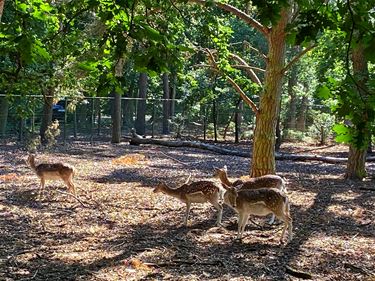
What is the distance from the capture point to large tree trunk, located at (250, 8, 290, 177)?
1073 cm

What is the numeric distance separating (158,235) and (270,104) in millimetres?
4415

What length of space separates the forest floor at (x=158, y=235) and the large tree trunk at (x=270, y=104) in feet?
3.28

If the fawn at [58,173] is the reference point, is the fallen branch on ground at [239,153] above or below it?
below

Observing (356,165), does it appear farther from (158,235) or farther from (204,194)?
(158,235)

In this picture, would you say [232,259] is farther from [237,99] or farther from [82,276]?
[237,99]

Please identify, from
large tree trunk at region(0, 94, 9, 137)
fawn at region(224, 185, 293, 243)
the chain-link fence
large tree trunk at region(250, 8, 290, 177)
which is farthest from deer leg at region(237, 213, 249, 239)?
large tree trunk at region(0, 94, 9, 137)

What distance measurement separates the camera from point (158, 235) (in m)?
7.42

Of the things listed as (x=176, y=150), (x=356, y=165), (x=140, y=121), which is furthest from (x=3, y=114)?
(x=356, y=165)

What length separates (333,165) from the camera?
1744 cm

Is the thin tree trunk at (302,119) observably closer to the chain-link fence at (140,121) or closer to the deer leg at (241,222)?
the chain-link fence at (140,121)

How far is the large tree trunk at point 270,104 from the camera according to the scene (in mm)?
10734

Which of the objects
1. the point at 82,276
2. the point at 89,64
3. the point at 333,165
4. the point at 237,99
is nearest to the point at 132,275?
the point at 82,276

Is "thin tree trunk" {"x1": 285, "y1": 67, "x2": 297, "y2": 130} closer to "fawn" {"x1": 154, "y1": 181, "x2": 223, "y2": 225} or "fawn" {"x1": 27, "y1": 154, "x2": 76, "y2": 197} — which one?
"fawn" {"x1": 27, "y1": 154, "x2": 76, "y2": 197}

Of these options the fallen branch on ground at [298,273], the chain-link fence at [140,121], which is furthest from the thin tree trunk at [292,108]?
the fallen branch on ground at [298,273]
